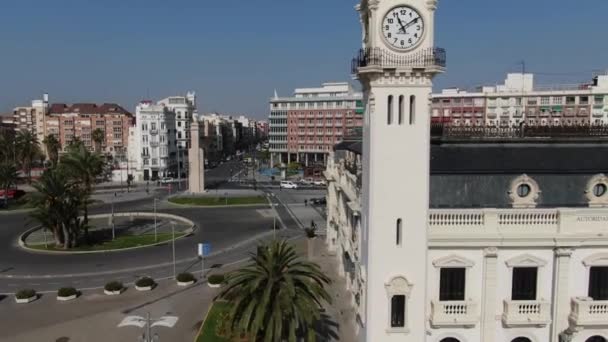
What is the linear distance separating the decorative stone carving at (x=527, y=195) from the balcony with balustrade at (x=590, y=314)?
18.4ft

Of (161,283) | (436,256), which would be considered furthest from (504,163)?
(161,283)

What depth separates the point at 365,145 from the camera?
2655 centimetres

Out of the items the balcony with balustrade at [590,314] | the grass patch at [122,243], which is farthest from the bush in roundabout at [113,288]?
the balcony with balustrade at [590,314]

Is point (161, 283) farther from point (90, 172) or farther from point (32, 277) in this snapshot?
point (90, 172)

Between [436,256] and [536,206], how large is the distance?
6242mm

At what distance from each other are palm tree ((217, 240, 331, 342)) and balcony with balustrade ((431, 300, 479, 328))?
18.8 feet

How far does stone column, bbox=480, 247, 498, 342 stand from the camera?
997 inches

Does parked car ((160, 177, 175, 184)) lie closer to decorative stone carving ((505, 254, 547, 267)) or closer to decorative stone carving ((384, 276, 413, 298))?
decorative stone carving ((384, 276, 413, 298))

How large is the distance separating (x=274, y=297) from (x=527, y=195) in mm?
14923

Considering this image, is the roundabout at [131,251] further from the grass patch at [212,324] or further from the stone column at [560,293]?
the stone column at [560,293]

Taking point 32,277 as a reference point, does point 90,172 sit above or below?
above

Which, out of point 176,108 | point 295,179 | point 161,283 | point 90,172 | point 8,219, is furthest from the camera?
point 176,108

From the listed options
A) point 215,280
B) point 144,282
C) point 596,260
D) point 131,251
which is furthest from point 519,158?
point 131,251

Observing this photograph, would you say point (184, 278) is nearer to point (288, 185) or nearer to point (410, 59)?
point (410, 59)
